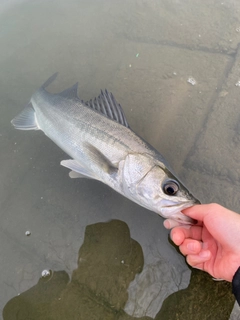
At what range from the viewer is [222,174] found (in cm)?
269

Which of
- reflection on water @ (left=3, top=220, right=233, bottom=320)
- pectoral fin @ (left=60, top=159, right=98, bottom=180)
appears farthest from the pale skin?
pectoral fin @ (left=60, top=159, right=98, bottom=180)

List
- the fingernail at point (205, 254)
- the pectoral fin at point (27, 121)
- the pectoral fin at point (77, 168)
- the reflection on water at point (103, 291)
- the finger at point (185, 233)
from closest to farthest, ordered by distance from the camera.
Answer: the fingernail at point (205, 254) → the finger at point (185, 233) → the reflection on water at point (103, 291) → the pectoral fin at point (77, 168) → the pectoral fin at point (27, 121)

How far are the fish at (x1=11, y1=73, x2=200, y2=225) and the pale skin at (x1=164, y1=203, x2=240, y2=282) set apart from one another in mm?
88

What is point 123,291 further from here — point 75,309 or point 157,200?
point 157,200

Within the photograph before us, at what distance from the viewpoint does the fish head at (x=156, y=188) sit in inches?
76.0

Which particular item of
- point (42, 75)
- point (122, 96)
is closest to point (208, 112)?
point (122, 96)

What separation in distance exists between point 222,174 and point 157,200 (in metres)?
1.03

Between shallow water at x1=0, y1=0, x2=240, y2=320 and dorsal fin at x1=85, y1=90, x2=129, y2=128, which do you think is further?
dorsal fin at x1=85, y1=90, x2=129, y2=128

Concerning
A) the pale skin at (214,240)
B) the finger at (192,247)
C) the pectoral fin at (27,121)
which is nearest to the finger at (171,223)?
the pale skin at (214,240)

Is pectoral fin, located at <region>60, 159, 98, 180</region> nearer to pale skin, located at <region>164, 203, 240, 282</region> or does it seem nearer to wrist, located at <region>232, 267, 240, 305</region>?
pale skin, located at <region>164, 203, 240, 282</region>

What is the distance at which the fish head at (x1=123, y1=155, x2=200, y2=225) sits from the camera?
193 centimetres

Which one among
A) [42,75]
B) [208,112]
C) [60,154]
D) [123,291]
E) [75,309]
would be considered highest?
[208,112]

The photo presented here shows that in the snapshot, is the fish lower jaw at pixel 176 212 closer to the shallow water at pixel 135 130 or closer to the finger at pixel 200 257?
the finger at pixel 200 257

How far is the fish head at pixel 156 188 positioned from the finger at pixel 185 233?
0.07 metres
